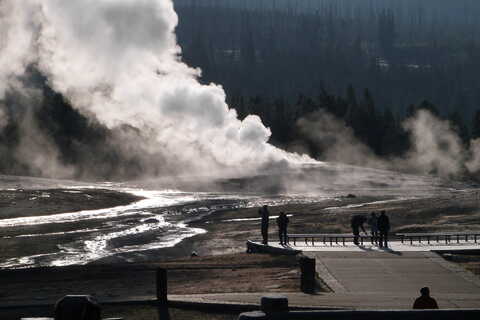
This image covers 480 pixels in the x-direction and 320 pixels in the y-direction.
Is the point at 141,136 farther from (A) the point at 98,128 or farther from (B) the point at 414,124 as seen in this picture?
(B) the point at 414,124

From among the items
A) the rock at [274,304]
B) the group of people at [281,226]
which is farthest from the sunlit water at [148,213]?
the rock at [274,304]

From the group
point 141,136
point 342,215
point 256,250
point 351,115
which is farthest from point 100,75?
point 256,250

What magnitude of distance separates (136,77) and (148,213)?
86.1 feet

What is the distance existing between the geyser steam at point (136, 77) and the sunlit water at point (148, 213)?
297 inches

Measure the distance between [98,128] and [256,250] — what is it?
75.4 m

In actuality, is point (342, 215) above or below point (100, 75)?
below

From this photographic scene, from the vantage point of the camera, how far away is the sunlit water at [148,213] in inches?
1982

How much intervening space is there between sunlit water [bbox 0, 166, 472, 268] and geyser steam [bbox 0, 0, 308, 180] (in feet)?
24.8

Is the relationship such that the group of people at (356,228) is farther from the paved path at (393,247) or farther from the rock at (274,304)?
the rock at (274,304)

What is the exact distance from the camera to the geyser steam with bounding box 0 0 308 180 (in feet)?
280

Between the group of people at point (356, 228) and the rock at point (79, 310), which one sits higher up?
the group of people at point (356, 228)

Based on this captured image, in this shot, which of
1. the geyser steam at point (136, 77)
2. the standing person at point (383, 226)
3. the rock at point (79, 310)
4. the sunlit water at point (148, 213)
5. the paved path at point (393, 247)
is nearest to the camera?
the rock at point (79, 310)

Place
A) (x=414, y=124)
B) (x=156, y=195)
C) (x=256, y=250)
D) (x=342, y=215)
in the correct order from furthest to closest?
(x=414, y=124) < (x=156, y=195) < (x=342, y=215) < (x=256, y=250)

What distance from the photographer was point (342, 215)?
62.9 meters
